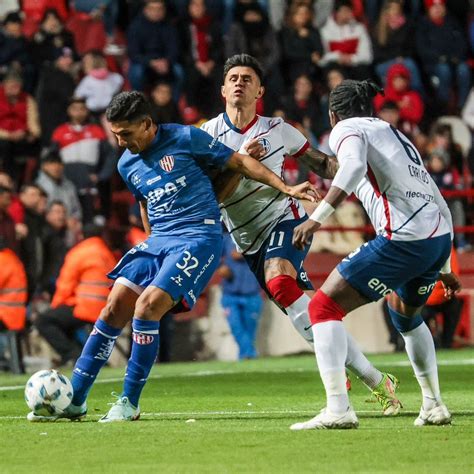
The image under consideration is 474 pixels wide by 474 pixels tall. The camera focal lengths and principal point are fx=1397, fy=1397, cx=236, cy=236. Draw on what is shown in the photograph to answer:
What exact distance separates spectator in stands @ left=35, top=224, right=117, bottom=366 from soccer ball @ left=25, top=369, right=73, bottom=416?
24.2 feet

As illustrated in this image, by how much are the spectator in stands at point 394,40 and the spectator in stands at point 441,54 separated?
207mm

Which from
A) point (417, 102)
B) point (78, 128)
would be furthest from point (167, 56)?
point (417, 102)

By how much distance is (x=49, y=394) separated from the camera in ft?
30.3

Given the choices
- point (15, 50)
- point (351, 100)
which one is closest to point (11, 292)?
point (15, 50)

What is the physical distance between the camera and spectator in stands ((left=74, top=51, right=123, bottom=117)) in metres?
19.8

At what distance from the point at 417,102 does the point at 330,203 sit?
1382 centimetres

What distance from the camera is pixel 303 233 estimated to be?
26.3 feet

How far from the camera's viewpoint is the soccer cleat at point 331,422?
837cm

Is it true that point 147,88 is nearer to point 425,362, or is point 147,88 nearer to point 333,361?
point 425,362

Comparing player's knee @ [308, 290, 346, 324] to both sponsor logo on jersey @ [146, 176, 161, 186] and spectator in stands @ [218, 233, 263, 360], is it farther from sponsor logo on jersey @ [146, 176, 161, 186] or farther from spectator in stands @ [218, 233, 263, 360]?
spectator in stands @ [218, 233, 263, 360]

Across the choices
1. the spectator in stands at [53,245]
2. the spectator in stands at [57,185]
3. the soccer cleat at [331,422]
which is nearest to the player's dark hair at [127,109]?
the soccer cleat at [331,422]

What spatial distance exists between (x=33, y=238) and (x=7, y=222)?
0.52m

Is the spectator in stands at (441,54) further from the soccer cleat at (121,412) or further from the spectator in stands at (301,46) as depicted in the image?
the soccer cleat at (121,412)

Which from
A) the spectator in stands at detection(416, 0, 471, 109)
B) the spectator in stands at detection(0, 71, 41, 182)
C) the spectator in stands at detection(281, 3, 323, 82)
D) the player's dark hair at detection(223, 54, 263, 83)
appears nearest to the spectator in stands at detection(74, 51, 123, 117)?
the spectator in stands at detection(0, 71, 41, 182)
